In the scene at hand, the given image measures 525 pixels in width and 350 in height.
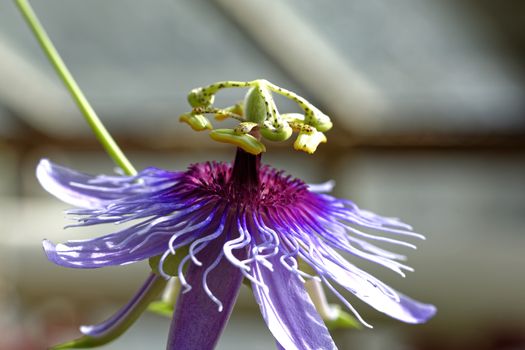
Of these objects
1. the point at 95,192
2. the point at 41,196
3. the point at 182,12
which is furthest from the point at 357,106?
the point at 95,192

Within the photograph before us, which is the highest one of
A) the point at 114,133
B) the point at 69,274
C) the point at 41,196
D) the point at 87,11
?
the point at 87,11

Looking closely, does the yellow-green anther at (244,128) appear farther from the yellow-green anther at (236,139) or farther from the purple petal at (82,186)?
the purple petal at (82,186)

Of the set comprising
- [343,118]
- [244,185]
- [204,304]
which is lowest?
[204,304]

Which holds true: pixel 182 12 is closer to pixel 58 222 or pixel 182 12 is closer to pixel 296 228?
pixel 58 222

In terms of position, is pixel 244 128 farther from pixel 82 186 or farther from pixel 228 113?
pixel 82 186

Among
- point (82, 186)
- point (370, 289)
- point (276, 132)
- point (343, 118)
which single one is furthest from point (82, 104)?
point (343, 118)

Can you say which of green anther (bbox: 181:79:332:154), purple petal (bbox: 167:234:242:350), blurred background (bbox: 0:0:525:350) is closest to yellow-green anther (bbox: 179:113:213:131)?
green anther (bbox: 181:79:332:154)

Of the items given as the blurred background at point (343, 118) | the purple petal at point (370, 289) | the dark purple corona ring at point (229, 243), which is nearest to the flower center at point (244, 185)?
the dark purple corona ring at point (229, 243)
